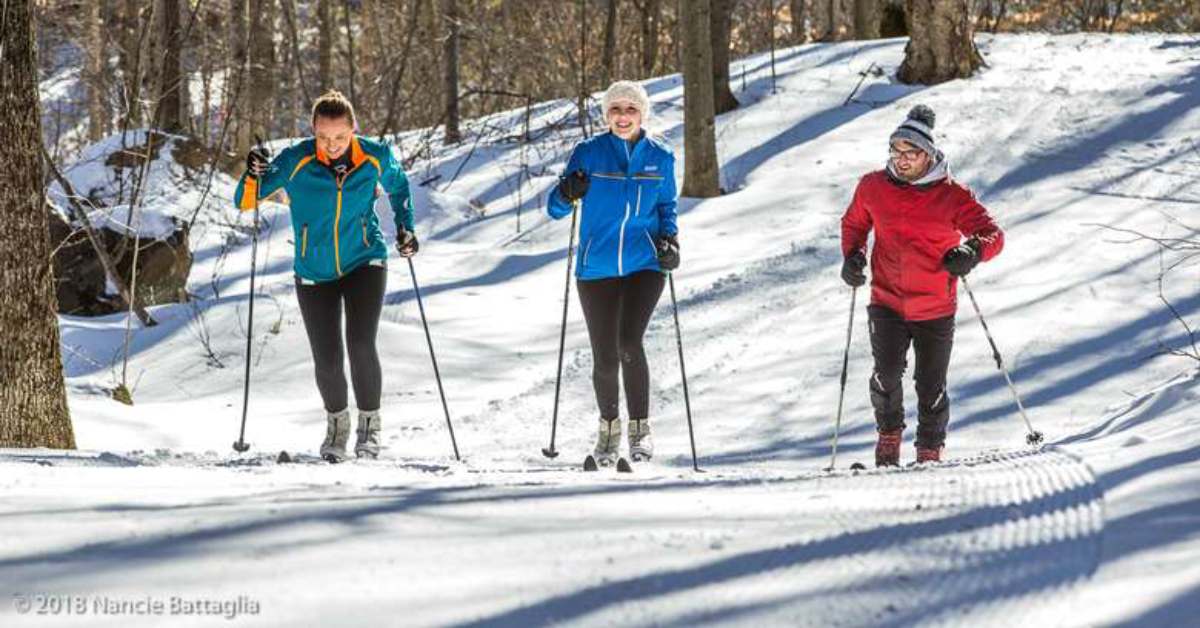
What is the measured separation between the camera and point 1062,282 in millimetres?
9938

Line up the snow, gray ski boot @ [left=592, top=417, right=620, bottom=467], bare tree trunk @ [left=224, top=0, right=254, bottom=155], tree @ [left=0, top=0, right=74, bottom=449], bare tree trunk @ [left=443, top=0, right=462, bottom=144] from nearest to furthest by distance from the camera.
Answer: tree @ [left=0, top=0, right=74, bottom=449], gray ski boot @ [left=592, top=417, right=620, bottom=467], the snow, bare tree trunk @ [left=224, top=0, right=254, bottom=155], bare tree trunk @ [left=443, top=0, right=462, bottom=144]

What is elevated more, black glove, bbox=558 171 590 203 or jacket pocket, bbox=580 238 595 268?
black glove, bbox=558 171 590 203

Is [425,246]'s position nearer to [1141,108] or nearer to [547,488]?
[1141,108]

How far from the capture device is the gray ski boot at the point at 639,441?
6586mm

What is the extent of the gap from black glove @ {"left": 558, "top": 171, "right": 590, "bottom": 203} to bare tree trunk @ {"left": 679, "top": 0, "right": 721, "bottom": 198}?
692cm

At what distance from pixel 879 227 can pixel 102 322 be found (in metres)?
7.05

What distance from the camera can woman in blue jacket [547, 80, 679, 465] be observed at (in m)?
6.35

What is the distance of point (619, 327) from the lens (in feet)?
21.3

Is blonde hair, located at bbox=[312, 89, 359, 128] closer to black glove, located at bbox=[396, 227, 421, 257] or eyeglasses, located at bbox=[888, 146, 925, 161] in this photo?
black glove, located at bbox=[396, 227, 421, 257]

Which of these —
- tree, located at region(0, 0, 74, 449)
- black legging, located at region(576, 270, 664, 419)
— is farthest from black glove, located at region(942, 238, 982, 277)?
tree, located at region(0, 0, 74, 449)

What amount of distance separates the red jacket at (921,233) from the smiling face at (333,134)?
2282 millimetres

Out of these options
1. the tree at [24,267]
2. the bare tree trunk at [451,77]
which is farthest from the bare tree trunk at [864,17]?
the tree at [24,267]

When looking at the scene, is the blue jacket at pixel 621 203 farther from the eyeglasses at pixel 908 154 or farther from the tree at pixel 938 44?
the tree at pixel 938 44

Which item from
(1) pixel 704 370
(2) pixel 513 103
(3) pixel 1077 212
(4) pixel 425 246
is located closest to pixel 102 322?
(4) pixel 425 246
